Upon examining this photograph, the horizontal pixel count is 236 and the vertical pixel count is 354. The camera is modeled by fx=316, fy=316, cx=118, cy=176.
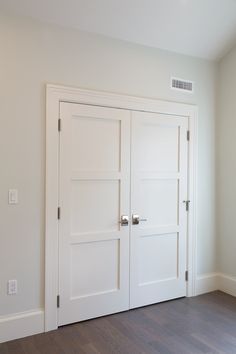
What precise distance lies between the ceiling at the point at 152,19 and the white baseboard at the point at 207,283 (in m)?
2.70

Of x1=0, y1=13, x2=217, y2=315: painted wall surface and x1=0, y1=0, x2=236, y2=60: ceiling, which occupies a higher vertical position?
x1=0, y1=0, x2=236, y2=60: ceiling

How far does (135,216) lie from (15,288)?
53.5 inches

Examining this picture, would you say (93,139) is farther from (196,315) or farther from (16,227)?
(196,315)

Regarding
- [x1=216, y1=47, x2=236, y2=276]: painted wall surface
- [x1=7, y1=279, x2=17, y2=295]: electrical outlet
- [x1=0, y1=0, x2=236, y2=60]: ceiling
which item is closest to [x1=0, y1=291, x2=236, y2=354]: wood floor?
[x1=7, y1=279, x2=17, y2=295]: electrical outlet

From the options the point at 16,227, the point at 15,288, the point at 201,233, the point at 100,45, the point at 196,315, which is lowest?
the point at 196,315

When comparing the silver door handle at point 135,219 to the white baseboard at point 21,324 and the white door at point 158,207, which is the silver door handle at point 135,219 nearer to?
the white door at point 158,207

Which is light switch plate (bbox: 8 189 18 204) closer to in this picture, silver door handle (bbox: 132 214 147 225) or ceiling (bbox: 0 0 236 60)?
silver door handle (bbox: 132 214 147 225)

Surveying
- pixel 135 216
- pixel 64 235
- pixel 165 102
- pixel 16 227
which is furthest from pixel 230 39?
pixel 16 227

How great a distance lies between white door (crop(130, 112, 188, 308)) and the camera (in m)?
3.39

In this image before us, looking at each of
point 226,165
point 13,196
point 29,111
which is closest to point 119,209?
point 13,196

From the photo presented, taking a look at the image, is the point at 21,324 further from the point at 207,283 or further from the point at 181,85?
the point at 181,85

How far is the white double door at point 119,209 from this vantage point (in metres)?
3.01

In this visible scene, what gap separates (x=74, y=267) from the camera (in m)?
3.04

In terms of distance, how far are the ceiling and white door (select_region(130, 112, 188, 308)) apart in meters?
0.81
